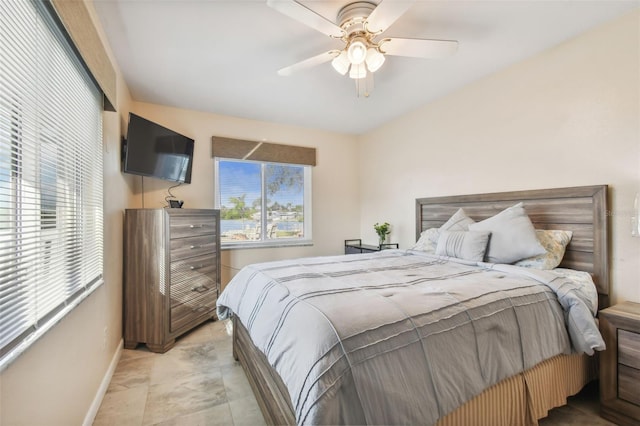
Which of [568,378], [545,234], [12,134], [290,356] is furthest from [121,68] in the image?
[568,378]

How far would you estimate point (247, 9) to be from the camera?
186 cm

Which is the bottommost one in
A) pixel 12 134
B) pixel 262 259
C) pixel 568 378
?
pixel 568 378

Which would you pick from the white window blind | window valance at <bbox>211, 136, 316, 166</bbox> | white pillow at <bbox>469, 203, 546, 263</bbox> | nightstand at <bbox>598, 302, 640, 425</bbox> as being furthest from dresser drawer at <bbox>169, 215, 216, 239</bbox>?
nightstand at <bbox>598, 302, 640, 425</bbox>

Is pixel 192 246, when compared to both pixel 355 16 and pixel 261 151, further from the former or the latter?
pixel 355 16

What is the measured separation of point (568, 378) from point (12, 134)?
9.98 ft

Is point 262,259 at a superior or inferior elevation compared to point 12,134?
inferior

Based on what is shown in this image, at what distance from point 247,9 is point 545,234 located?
2786 millimetres

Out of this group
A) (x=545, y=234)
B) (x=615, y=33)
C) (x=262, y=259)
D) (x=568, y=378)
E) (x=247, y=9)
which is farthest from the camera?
(x=262, y=259)

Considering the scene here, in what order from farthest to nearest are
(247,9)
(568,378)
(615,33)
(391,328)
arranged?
1. (615,33)
2. (247,9)
3. (568,378)
4. (391,328)

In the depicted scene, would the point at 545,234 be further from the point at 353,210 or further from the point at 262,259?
the point at 262,259

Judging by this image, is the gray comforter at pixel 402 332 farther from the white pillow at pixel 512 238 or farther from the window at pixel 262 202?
the window at pixel 262 202

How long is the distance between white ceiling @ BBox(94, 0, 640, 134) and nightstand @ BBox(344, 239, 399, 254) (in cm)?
187

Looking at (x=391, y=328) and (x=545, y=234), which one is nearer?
(x=391, y=328)

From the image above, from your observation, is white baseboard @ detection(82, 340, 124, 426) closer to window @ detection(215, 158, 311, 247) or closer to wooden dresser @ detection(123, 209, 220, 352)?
wooden dresser @ detection(123, 209, 220, 352)
